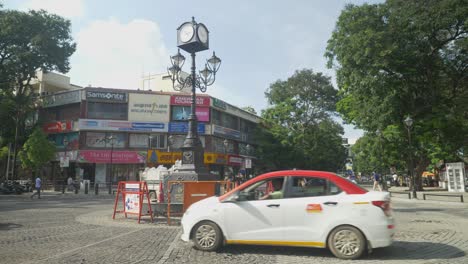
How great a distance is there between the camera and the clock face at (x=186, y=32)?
46.7 feet

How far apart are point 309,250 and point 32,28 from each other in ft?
134

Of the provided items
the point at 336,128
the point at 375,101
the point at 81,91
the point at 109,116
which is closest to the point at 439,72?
the point at 375,101

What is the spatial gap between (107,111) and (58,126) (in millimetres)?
6303

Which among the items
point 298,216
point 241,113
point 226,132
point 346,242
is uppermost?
point 241,113

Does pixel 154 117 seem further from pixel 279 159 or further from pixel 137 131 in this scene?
pixel 279 159

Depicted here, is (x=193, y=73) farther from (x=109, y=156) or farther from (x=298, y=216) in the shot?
(x=109, y=156)

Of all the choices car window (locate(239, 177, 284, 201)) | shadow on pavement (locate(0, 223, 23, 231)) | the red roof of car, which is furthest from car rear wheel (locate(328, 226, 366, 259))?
shadow on pavement (locate(0, 223, 23, 231))

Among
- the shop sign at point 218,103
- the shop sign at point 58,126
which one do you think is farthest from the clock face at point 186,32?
the shop sign at point 58,126

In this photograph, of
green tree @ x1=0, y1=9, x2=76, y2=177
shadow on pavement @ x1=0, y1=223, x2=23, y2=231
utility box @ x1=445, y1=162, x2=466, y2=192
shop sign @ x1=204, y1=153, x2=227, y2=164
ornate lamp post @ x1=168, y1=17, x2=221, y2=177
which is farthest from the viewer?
shop sign @ x1=204, y1=153, x2=227, y2=164

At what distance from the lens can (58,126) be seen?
41562 mm

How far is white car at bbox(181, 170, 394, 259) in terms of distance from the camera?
246 inches

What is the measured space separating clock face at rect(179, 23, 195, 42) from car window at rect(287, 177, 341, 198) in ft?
30.0

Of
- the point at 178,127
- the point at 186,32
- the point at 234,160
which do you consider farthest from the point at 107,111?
the point at 186,32

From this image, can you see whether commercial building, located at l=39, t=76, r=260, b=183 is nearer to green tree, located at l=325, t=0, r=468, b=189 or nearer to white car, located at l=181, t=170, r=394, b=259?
green tree, located at l=325, t=0, r=468, b=189
